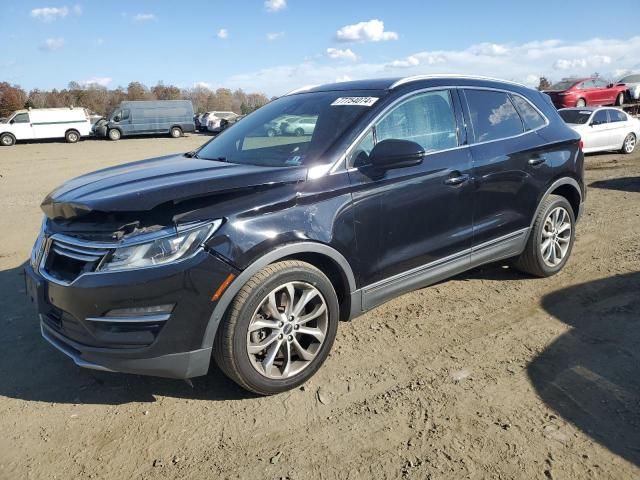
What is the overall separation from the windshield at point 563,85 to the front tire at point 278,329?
2258 centimetres

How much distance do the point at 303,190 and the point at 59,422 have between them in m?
1.94

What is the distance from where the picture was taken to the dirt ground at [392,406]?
98.0 inches

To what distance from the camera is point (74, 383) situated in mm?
3256

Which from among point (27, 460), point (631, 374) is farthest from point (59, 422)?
point (631, 374)

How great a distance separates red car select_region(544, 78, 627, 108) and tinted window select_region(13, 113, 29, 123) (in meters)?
26.6

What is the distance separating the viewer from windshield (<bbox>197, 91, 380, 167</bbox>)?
340 cm

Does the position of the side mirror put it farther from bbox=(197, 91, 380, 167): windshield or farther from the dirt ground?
the dirt ground

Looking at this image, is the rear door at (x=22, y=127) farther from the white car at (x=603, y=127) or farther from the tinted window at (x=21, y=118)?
the white car at (x=603, y=127)

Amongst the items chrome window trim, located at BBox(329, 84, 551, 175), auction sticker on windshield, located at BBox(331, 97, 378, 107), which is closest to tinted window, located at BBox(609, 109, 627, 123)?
chrome window trim, located at BBox(329, 84, 551, 175)

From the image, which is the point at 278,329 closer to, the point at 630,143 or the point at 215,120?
the point at 630,143

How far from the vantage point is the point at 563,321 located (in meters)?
3.91

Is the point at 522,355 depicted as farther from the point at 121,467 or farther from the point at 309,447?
the point at 121,467

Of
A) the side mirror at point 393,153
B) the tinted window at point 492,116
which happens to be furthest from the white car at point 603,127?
the side mirror at point 393,153

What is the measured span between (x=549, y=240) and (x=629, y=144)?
1255cm
